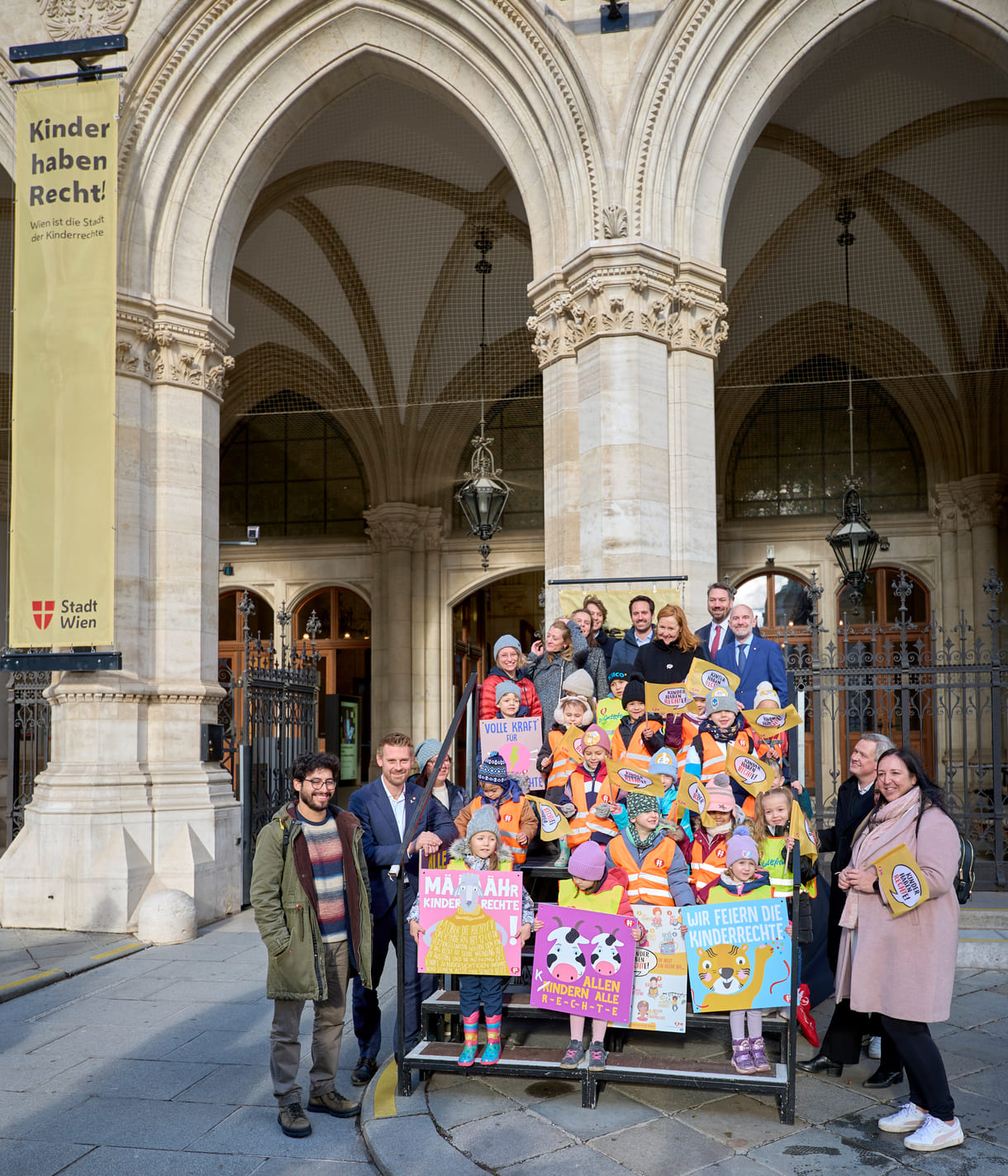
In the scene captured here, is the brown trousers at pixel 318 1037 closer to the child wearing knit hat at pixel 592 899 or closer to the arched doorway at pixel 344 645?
the child wearing knit hat at pixel 592 899

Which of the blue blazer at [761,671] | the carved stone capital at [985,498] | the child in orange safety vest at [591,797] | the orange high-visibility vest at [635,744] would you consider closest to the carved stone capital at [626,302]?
the blue blazer at [761,671]

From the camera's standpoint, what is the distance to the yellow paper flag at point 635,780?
5164 millimetres

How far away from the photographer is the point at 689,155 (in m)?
9.23

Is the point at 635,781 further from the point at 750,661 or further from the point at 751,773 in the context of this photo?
the point at 750,661

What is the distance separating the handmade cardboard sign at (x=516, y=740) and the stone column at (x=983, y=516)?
1200 centimetres

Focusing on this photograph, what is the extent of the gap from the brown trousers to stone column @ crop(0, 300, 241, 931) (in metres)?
4.65

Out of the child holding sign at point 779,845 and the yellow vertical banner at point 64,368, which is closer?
the child holding sign at point 779,845

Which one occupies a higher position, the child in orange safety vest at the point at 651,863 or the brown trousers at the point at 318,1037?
the child in orange safety vest at the point at 651,863

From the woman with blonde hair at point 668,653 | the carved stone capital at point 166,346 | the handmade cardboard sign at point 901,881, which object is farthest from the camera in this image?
the carved stone capital at point 166,346

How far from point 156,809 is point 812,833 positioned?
6.02 metres

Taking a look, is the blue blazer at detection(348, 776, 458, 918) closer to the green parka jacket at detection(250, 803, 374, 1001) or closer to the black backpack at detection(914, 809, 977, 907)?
the green parka jacket at detection(250, 803, 374, 1001)

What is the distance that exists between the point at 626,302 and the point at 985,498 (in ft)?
31.2

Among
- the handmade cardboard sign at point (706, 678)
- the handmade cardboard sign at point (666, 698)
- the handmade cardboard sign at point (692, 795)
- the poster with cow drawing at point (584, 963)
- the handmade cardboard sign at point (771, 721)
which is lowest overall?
the poster with cow drawing at point (584, 963)

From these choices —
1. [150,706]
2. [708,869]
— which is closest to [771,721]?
[708,869]
